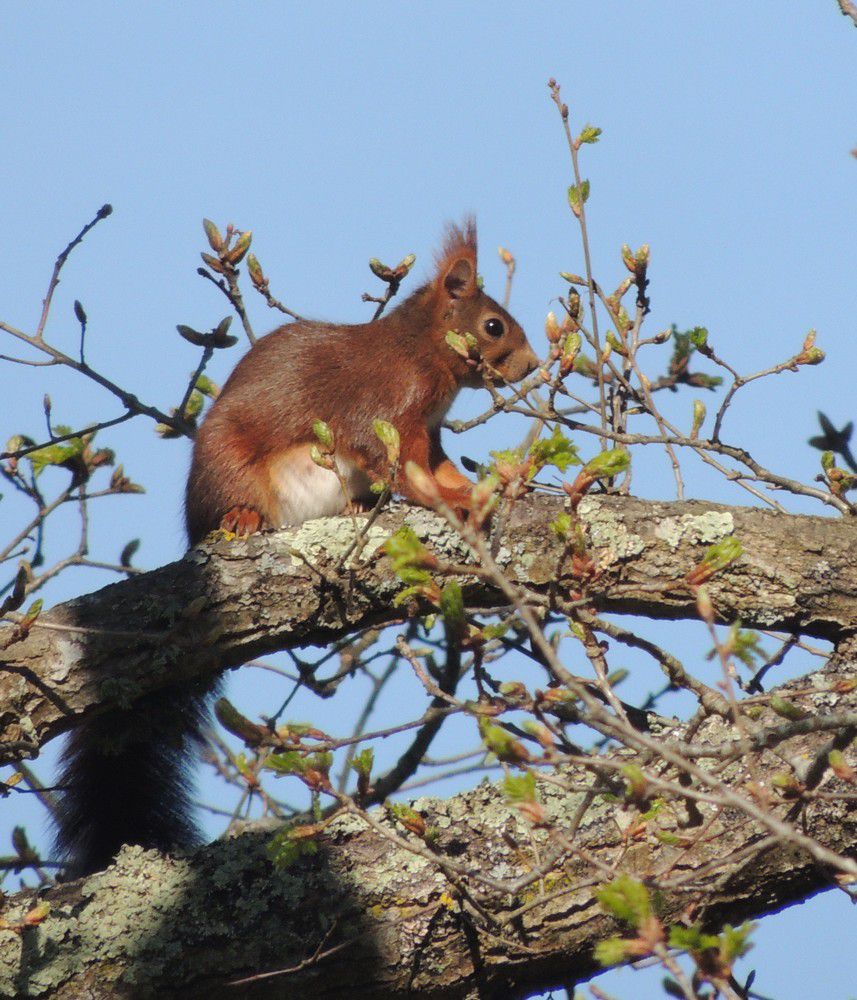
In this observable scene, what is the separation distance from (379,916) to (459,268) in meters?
2.46

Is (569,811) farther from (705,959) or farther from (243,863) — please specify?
(705,959)

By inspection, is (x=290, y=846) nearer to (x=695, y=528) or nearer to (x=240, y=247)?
(x=695, y=528)

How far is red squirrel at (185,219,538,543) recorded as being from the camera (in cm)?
362

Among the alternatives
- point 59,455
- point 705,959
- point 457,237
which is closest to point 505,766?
point 705,959

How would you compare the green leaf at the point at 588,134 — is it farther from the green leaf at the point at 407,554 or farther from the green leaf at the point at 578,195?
the green leaf at the point at 407,554

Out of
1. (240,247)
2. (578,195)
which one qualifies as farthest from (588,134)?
(240,247)

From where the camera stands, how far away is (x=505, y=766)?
6.28 ft

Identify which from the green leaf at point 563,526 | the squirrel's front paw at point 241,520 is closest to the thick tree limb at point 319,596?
the green leaf at point 563,526

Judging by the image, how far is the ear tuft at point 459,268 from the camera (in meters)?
4.32

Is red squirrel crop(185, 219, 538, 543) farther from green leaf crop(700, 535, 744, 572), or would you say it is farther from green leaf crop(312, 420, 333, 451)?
green leaf crop(700, 535, 744, 572)

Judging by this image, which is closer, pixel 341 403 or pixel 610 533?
pixel 610 533

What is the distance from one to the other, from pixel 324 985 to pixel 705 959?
3.36ft

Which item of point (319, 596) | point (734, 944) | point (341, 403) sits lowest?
point (734, 944)

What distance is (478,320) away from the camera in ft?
14.1
